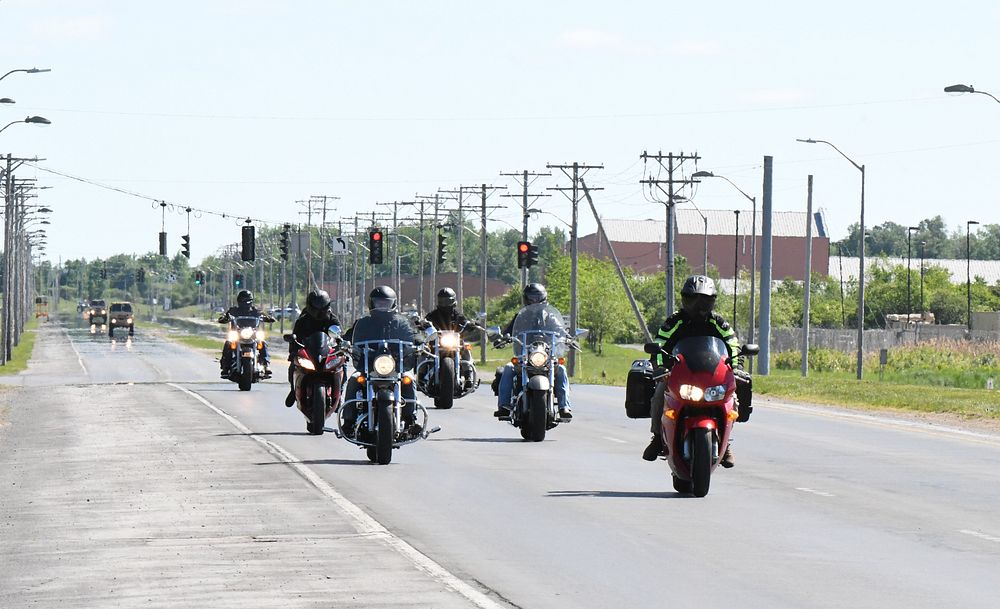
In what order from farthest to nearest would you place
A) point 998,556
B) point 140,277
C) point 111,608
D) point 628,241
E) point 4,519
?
point 628,241
point 140,277
point 4,519
point 998,556
point 111,608

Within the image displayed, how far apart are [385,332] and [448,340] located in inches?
403

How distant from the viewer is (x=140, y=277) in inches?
6978

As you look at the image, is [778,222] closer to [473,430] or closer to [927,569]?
[473,430]

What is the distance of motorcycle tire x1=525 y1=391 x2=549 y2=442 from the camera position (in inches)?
915

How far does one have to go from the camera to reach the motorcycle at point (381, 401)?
62.1ft

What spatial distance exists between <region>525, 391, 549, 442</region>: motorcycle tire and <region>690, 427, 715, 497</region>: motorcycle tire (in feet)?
22.0

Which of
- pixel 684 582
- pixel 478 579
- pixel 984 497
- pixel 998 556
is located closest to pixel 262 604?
pixel 478 579

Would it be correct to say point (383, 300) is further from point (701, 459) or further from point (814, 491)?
point (814, 491)

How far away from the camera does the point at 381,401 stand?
18.9m

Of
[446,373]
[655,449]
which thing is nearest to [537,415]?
[446,373]

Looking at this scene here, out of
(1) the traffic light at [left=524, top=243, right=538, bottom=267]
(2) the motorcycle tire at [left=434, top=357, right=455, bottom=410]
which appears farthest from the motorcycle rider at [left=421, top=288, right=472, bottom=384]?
(1) the traffic light at [left=524, top=243, right=538, bottom=267]

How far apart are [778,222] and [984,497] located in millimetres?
177435

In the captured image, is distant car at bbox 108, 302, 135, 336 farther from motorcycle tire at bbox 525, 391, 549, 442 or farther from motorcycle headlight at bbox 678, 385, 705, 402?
motorcycle headlight at bbox 678, 385, 705, 402

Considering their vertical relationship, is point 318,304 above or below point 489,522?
A: above
